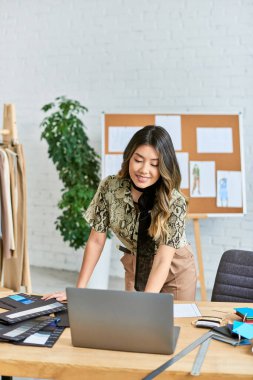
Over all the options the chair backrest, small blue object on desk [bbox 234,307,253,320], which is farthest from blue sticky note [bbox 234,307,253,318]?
the chair backrest

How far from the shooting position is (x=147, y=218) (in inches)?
73.1

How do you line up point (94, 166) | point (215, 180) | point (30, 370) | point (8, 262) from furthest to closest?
point (94, 166), point (215, 180), point (8, 262), point (30, 370)

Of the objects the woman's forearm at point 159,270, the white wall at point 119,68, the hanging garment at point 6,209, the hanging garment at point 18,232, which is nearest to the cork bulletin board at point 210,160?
the white wall at point 119,68

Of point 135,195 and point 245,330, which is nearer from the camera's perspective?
point 245,330

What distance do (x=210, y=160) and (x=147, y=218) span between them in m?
2.09

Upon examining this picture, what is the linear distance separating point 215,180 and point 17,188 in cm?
160

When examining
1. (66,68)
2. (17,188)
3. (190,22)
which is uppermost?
(190,22)

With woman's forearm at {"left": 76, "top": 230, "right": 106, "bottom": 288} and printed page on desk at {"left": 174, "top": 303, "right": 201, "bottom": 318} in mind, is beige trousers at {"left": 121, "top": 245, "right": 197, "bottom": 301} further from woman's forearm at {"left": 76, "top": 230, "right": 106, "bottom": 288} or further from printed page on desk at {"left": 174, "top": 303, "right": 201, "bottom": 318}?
printed page on desk at {"left": 174, "top": 303, "right": 201, "bottom": 318}

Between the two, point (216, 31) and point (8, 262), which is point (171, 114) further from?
point (8, 262)

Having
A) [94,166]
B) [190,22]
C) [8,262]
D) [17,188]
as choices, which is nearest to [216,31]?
[190,22]

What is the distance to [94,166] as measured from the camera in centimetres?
419

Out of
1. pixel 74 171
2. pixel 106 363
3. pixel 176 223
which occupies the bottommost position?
pixel 106 363

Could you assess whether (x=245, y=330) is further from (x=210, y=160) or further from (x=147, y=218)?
(x=210, y=160)

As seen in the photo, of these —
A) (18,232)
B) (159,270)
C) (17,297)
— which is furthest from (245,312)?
(18,232)
